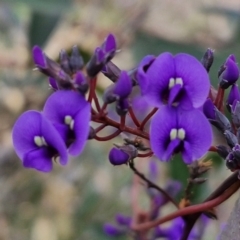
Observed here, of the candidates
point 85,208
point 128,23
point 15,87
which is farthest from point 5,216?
point 128,23

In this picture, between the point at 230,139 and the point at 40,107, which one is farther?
the point at 40,107

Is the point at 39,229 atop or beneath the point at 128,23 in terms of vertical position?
beneath

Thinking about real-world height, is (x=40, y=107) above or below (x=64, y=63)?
below

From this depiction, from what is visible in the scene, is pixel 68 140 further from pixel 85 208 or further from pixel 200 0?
pixel 200 0

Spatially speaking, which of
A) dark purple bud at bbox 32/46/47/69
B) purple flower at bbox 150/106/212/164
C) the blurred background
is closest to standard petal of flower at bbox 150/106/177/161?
purple flower at bbox 150/106/212/164

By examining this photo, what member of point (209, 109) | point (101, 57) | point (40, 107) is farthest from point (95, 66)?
point (40, 107)

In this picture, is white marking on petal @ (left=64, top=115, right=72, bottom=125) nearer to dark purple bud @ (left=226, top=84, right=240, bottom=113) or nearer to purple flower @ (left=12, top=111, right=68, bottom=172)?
purple flower @ (left=12, top=111, right=68, bottom=172)

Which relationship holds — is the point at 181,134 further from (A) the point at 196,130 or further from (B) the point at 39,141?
(B) the point at 39,141
